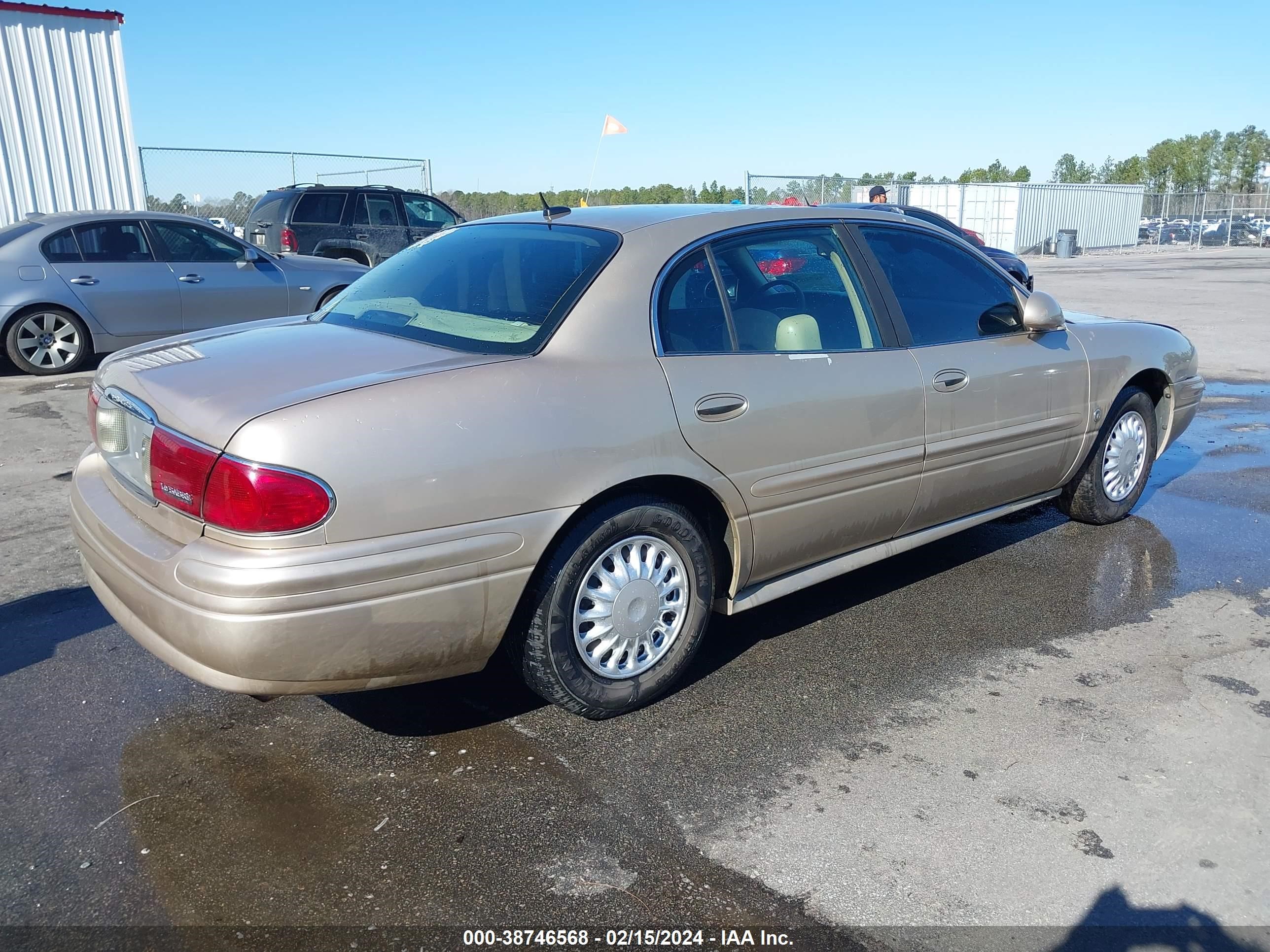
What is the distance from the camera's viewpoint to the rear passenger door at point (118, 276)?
9.51 m

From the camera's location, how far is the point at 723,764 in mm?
3057

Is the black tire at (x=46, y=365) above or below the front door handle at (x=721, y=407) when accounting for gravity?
below

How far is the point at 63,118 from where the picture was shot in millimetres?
14281

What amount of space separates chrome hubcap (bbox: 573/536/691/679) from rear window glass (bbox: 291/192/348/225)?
1130 centimetres

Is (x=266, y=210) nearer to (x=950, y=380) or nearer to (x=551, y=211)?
(x=551, y=211)

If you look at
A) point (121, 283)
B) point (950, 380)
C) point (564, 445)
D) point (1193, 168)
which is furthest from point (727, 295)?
point (1193, 168)

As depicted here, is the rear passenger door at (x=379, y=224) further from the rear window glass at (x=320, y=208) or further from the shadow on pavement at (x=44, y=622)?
the shadow on pavement at (x=44, y=622)

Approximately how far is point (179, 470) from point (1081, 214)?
40550mm

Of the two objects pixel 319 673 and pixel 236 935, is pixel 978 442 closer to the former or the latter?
pixel 319 673

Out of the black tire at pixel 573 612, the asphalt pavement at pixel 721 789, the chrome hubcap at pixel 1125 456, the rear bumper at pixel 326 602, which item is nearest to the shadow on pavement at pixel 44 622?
the asphalt pavement at pixel 721 789

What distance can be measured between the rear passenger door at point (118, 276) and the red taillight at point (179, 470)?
780 centimetres

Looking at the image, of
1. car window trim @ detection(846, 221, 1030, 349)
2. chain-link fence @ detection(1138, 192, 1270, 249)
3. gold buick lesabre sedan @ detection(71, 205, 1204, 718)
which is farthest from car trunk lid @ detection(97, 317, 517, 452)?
chain-link fence @ detection(1138, 192, 1270, 249)

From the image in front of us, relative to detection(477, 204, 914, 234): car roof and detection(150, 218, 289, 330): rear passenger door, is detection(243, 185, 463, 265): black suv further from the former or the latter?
detection(477, 204, 914, 234): car roof

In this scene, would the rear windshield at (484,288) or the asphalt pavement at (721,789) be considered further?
the rear windshield at (484,288)
